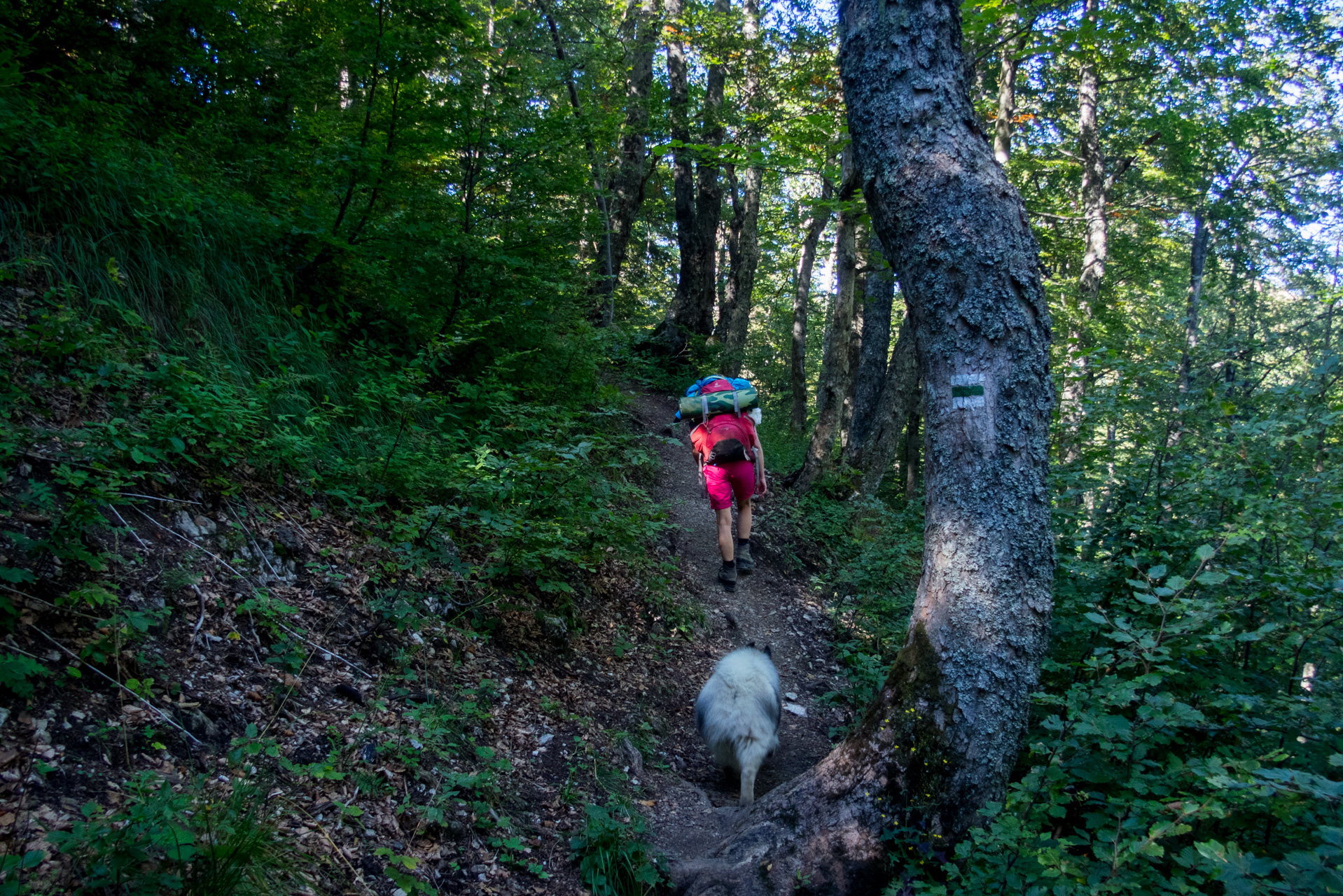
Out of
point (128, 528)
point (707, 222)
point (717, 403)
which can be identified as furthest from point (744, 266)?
point (128, 528)

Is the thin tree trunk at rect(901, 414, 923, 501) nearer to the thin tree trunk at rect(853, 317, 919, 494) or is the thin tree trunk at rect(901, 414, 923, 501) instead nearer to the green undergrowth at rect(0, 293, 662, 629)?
the thin tree trunk at rect(853, 317, 919, 494)

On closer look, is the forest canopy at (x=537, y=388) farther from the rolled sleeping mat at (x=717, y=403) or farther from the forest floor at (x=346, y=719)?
the rolled sleeping mat at (x=717, y=403)

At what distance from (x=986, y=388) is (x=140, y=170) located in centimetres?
590

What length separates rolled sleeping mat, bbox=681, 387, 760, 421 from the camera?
6539mm

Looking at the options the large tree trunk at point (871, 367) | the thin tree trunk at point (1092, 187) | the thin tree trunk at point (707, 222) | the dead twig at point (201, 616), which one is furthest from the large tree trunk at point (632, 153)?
the dead twig at point (201, 616)

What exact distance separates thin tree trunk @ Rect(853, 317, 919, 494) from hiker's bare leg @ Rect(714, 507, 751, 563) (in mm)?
3618

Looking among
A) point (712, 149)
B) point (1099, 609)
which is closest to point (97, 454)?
point (1099, 609)

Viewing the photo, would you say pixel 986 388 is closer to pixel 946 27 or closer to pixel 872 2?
pixel 946 27

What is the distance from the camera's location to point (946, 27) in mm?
3342

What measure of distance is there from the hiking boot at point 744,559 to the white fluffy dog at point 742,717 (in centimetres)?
250

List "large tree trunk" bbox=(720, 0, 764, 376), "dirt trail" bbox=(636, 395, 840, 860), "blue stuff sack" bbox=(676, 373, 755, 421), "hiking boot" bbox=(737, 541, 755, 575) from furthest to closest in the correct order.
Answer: "large tree trunk" bbox=(720, 0, 764, 376) < "hiking boot" bbox=(737, 541, 755, 575) < "blue stuff sack" bbox=(676, 373, 755, 421) < "dirt trail" bbox=(636, 395, 840, 860)

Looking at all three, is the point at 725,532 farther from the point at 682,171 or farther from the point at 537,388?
the point at 682,171

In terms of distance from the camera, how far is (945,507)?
3129mm

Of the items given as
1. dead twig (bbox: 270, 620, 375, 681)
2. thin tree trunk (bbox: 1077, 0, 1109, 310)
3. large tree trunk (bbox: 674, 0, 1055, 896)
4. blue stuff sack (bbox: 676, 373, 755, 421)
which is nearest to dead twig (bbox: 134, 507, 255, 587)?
dead twig (bbox: 270, 620, 375, 681)
